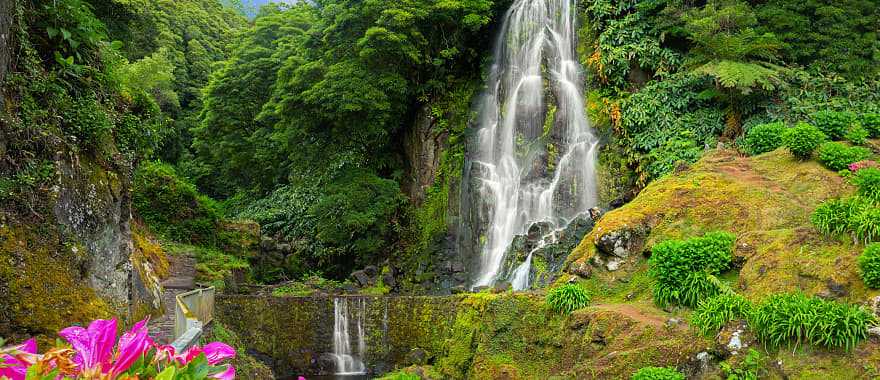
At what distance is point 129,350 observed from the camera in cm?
142

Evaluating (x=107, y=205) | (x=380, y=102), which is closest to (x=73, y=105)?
(x=107, y=205)

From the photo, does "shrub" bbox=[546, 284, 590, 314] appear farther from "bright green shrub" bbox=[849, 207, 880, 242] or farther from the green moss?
the green moss

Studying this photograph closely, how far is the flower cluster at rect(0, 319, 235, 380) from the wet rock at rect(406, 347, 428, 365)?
12110mm

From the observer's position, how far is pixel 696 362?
21.9 feet

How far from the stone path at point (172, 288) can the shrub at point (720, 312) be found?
6659 millimetres

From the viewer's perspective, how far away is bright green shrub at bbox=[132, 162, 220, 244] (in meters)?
20.3

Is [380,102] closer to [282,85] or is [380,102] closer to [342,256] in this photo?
[282,85]

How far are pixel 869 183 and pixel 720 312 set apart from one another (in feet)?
10.1

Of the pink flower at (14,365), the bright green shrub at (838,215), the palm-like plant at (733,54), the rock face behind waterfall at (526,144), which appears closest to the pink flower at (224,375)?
the pink flower at (14,365)

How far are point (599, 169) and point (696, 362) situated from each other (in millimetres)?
10083

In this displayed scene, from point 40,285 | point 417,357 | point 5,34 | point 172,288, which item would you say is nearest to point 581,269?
point 417,357

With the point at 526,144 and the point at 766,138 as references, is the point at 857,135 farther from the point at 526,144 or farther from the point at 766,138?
the point at 526,144

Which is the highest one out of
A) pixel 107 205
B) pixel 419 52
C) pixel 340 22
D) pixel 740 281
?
pixel 340 22

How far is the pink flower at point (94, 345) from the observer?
1.38m
